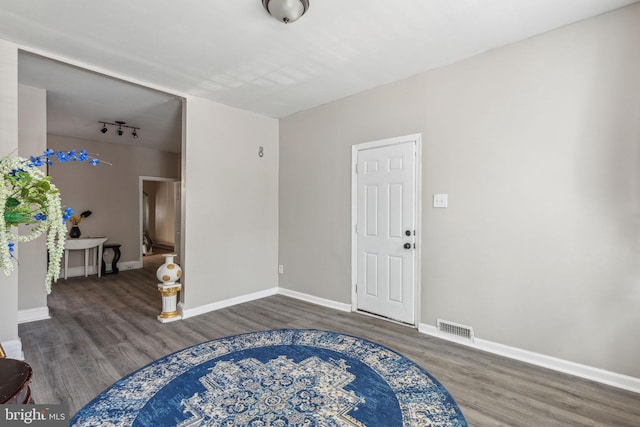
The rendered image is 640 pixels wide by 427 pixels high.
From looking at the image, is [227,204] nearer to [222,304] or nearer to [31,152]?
[222,304]

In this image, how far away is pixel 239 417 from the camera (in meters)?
1.93

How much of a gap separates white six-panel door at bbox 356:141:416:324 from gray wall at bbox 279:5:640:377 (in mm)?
184

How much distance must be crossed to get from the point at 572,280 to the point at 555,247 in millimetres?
278

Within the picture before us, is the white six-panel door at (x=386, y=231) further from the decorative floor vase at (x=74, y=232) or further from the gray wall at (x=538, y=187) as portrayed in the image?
the decorative floor vase at (x=74, y=232)

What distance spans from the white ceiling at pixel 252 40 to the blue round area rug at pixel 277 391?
2760 millimetres

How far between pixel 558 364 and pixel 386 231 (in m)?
1.90

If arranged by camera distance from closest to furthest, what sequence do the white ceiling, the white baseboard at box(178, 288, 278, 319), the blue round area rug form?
the blue round area rug → the white ceiling → the white baseboard at box(178, 288, 278, 319)

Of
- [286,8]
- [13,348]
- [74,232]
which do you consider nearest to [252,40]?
[286,8]

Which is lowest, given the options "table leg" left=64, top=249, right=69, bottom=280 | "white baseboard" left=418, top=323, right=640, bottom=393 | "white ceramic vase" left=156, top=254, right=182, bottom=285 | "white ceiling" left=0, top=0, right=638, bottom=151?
"white baseboard" left=418, top=323, right=640, bottom=393

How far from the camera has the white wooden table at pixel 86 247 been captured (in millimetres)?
5656

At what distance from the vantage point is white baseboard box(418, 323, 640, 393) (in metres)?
2.24

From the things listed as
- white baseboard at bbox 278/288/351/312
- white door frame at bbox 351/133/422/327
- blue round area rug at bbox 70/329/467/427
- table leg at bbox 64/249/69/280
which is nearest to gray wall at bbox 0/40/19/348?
Answer: blue round area rug at bbox 70/329/467/427

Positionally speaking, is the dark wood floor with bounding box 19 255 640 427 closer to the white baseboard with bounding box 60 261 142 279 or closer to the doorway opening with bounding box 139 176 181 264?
the white baseboard with bounding box 60 261 142 279

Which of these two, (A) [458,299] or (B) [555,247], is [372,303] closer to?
(A) [458,299]
